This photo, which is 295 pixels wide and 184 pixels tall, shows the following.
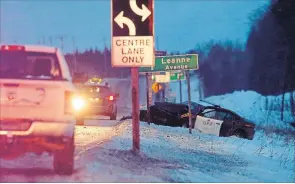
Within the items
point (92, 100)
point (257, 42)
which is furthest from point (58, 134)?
point (257, 42)

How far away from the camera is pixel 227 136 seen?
2434cm

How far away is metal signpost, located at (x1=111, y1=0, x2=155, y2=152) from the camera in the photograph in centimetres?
1283

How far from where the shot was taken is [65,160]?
9648mm

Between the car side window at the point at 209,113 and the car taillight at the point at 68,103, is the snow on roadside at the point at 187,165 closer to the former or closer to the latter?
the car taillight at the point at 68,103

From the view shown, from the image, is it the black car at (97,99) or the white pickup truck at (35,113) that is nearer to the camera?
the white pickup truck at (35,113)

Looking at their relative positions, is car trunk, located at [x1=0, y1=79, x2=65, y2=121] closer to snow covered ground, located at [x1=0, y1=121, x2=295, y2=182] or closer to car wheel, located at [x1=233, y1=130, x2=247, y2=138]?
snow covered ground, located at [x1=0, y1=121, x2=295, y2=182]

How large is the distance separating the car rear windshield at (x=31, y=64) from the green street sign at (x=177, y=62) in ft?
38.0

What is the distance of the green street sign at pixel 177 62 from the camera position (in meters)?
21.0

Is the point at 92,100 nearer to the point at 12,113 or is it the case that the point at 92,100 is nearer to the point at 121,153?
the point at 121,153

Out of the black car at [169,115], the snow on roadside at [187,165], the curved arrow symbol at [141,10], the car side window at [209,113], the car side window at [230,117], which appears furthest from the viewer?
the black car at [169,115]

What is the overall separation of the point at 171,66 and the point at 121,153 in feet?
29.4


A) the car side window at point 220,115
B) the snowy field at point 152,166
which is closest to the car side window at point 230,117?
the car side window at point 220,115

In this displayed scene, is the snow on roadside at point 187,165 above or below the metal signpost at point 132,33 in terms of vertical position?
below

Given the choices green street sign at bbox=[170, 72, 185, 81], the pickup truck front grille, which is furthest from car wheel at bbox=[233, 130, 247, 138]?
the pickup truck front grille
